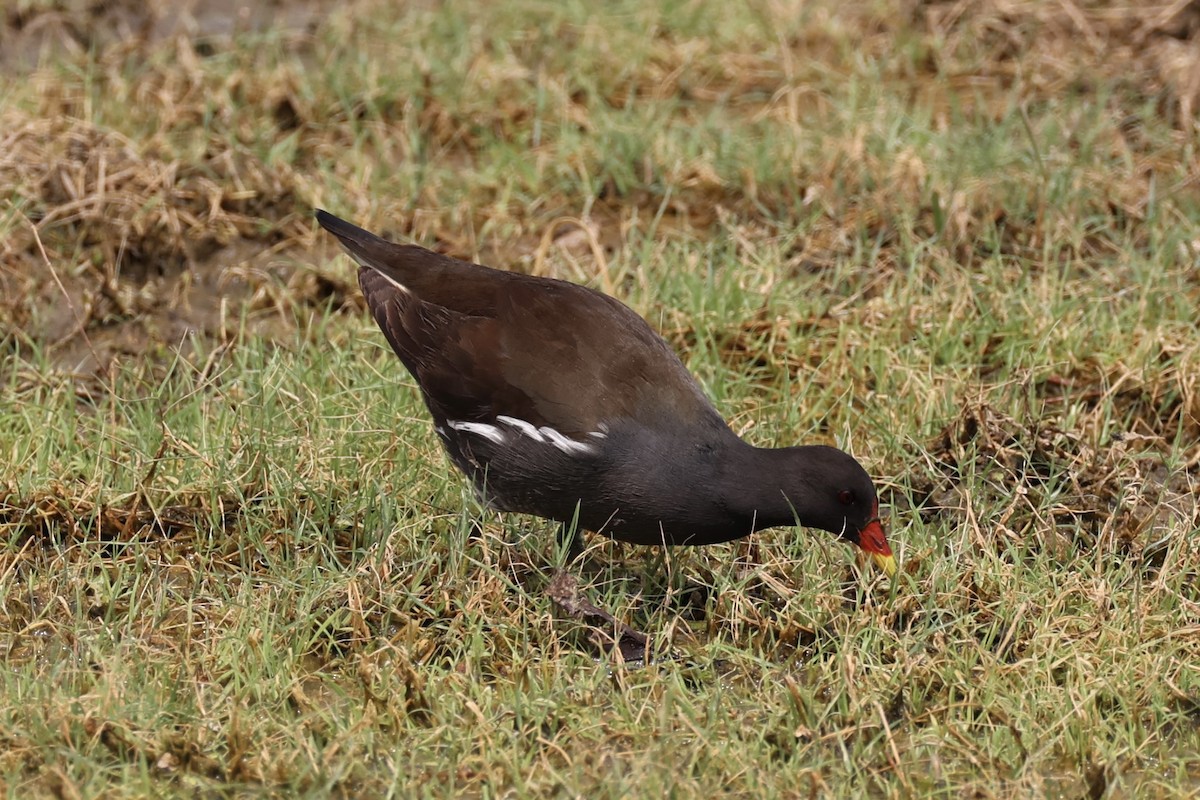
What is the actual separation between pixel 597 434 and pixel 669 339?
141cm

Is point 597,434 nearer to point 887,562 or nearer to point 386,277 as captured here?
point 887,562

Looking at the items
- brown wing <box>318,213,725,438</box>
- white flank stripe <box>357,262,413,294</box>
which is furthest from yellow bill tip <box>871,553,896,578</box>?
white flank stripe <box>357,262,413,294</box>

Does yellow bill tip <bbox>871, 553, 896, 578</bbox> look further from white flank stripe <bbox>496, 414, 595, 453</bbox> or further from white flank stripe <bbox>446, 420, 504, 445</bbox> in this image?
white flank stripe <bbox>446, 420, 504, 445</bbox>

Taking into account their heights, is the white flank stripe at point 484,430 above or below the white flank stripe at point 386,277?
below

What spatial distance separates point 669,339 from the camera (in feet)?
18.8

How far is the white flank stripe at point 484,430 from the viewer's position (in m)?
4.46

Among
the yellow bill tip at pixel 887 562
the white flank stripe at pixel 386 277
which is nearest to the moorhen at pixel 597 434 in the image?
the yellow bill tip at pixel 887 562

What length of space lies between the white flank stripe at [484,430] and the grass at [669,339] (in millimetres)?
294

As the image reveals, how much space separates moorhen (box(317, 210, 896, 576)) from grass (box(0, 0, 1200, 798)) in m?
0.23

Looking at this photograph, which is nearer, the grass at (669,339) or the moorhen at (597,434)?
the grass at (669,339)

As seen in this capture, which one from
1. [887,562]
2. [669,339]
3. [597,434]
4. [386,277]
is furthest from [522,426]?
[669,339]

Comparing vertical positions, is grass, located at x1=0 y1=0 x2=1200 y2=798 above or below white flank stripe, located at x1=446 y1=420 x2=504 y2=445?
below

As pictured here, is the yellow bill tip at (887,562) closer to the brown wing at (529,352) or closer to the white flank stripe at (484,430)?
the brown wing at (529,352)

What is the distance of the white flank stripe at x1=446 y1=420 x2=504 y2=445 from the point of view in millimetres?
4461
